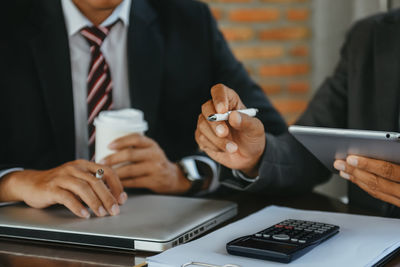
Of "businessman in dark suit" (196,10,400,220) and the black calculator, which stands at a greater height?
"businessman in dark suit" (196,10,400,220)

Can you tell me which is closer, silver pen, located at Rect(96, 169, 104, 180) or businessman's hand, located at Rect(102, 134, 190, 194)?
silver pen, located at Rect(96, 169, 104, 180)

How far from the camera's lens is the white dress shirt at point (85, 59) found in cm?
133

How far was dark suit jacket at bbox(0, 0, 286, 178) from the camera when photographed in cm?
131

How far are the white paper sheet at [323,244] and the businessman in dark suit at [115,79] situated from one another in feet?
1.20

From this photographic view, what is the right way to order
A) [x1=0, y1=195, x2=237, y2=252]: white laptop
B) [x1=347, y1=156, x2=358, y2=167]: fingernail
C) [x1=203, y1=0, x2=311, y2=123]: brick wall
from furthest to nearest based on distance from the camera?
[x1=203, y1=0, x2=311, y2=123]: brick wall < [x1=347, y1=156, x2=358, y2=167]: fingernail < [x1=0, y1=195, x2=237, y2=252]: white laptop

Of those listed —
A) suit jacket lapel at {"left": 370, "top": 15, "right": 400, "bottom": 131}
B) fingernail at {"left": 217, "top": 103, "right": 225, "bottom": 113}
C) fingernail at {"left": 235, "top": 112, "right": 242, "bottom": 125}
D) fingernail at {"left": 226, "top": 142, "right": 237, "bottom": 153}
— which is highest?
suit jacket lapel at {"left": 370, "top": 15, "right": 400, "bottom": 131}

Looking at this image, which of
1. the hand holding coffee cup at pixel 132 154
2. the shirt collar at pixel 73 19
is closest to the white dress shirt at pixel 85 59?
the shirt collar at pixel 73 19

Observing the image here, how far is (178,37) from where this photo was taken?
1458mm

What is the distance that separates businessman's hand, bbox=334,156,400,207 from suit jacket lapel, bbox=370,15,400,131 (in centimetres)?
39

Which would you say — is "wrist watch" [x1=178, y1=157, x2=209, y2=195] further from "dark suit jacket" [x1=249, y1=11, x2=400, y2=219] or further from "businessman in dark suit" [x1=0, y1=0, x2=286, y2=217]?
"dark suit jacket" [x1=249, y1=11, x2=400, y2=219]

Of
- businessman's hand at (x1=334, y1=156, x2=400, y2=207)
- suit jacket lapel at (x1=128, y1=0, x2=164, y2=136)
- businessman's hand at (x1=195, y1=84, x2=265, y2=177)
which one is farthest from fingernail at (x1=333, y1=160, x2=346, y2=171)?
suit jacket lapel at (x1=128, y1=0, x2=164, y2=136)

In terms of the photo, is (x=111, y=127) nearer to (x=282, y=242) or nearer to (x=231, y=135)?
(x=231, y=135)

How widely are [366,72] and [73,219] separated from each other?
0.80m

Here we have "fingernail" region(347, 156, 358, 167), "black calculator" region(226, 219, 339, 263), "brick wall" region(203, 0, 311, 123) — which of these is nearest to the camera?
"black calculator" region(226, 219, 339, 263)
